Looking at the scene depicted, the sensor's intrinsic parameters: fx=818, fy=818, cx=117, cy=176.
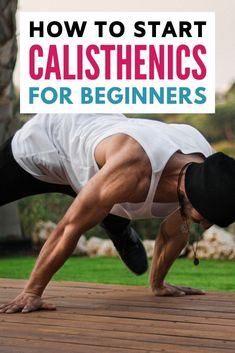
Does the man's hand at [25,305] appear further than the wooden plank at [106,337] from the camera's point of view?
Yes

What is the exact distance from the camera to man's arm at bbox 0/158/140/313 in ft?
9.76

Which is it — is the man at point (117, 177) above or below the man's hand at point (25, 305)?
above

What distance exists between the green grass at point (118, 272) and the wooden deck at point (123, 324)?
2.28 meters

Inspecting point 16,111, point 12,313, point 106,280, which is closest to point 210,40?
point 16,111

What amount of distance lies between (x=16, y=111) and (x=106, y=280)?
4823mm

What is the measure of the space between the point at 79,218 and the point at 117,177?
8.5 inches

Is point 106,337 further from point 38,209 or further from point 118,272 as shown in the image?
point 38,209

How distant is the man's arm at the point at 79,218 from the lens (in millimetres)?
2975

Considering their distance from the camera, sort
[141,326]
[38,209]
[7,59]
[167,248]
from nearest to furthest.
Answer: [141,326] < [167,248] < [7,59] < [38,209]

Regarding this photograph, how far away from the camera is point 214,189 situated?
2.90 m

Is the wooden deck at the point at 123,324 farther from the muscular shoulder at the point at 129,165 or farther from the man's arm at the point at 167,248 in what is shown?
the muscular shoulder at the point at 129,165

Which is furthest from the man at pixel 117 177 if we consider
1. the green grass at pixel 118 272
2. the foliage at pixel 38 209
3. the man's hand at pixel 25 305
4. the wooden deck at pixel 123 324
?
the foliage at pixel 38 209

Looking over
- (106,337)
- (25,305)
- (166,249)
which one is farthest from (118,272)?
(106,337)

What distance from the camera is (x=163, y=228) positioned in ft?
11.9
